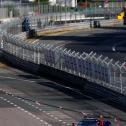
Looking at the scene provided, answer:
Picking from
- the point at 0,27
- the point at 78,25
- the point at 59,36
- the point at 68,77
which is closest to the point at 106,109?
the point at 68,77

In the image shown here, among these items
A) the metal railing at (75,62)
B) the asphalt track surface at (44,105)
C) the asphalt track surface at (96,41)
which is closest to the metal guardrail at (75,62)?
the metal railing at (75,62)

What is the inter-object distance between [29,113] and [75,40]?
57.0 meters

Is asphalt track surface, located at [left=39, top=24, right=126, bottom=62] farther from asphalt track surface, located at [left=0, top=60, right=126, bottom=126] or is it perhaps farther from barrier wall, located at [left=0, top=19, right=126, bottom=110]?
asphalt track surface, located at [left=0, top=60, right=126, bottom=126]

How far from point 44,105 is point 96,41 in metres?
53.6

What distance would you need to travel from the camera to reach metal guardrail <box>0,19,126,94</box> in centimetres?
4244

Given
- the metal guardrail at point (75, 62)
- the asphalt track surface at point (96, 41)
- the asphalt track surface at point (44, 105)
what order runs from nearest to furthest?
the asphalt track surface at point (44, 105) → the metal guardrail at point (75, 62) → the asphalt track surface at point (96, 41)

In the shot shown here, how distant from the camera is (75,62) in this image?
50906 mm

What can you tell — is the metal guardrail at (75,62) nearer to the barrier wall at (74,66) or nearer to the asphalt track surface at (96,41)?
the barrier wall at (74,66)

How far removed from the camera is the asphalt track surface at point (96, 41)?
8106 cm

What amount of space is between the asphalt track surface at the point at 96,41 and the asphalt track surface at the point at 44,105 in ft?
69.4

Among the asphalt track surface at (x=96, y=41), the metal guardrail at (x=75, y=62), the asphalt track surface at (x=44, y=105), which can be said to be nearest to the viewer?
the asphalt track surface at (x=44, y=105)

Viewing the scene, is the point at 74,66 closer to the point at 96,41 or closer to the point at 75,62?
the point at 75,62

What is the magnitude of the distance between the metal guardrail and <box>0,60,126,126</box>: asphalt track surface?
1.34 m

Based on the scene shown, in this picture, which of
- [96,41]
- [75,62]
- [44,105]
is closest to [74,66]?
[75,62]
